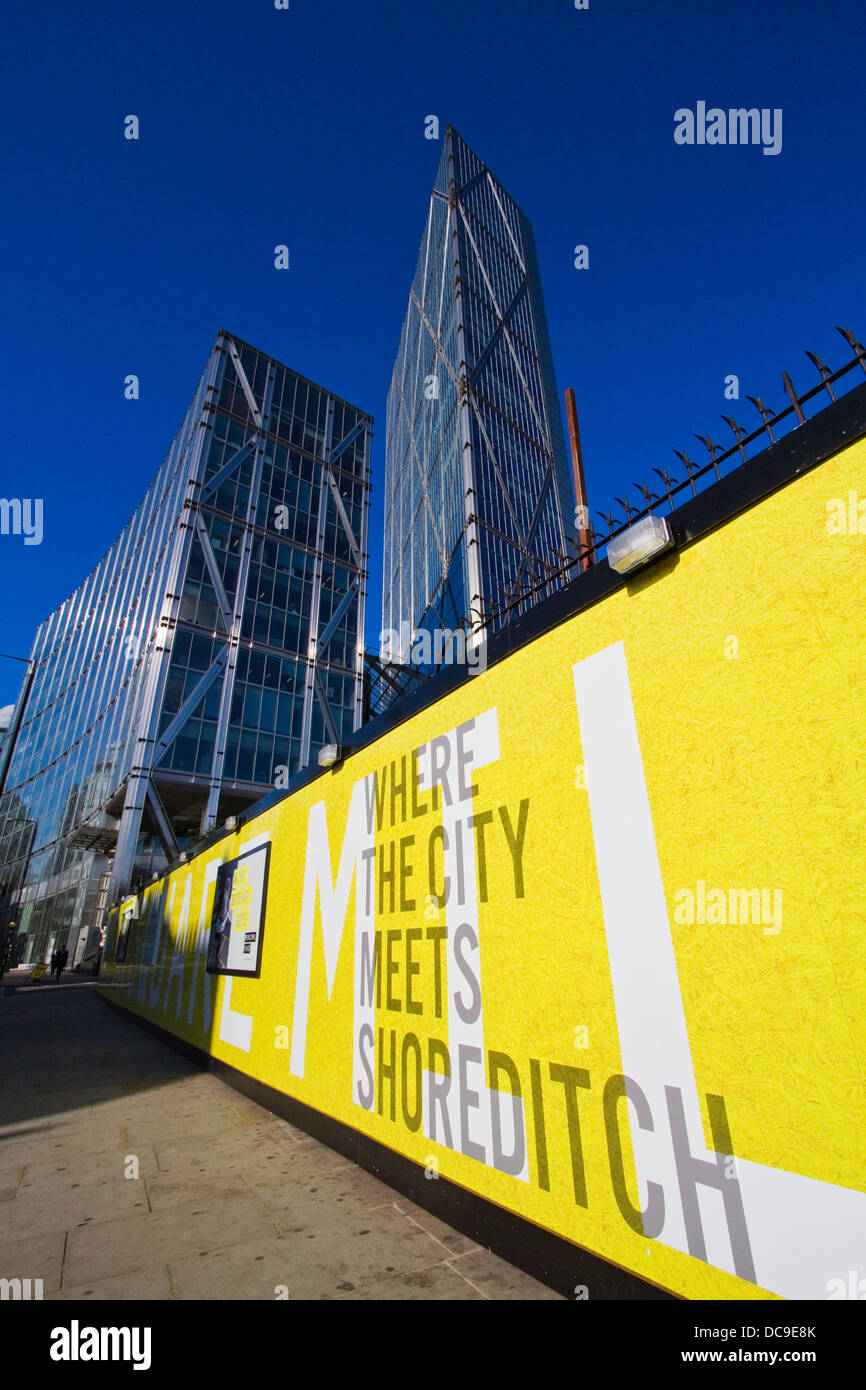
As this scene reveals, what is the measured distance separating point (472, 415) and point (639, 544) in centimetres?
5468

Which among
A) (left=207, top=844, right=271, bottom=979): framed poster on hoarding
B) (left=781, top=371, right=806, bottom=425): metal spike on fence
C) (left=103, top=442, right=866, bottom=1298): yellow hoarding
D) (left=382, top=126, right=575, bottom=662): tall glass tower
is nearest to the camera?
(left=103, top=442, right=866, bottom=1298): yellow hoarding

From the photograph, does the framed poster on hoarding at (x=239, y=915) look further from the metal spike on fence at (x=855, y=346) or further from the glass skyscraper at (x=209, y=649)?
the glass skyscraper at (x=209, y=649)

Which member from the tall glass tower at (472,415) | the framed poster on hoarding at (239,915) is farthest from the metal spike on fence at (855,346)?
the tall glass tower at (472,415)

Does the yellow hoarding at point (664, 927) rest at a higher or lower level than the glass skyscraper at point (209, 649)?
lower

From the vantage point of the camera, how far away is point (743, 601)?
2.41 meters

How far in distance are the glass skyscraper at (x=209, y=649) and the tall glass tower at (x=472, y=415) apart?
10.1 meters

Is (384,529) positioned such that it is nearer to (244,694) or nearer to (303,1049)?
(244,694)

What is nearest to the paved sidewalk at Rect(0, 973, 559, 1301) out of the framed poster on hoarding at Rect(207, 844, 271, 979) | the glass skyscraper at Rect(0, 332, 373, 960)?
the framed poster on hoarding at Rect(207, 844, 271, 979)

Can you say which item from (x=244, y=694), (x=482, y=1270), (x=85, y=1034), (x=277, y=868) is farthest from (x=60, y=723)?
(x=482, y=1270)

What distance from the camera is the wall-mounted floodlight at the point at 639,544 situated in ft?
8.90

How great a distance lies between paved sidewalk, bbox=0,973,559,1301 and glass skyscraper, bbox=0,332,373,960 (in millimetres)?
24630

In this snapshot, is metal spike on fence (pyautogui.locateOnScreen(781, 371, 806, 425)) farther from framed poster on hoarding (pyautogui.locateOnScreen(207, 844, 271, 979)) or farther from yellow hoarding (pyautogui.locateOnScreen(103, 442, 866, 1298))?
framed poster on hoarding (pyautogui.locateOnScreen(207, 844, 271, 979))

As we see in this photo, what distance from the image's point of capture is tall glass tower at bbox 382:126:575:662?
4953 centimetres

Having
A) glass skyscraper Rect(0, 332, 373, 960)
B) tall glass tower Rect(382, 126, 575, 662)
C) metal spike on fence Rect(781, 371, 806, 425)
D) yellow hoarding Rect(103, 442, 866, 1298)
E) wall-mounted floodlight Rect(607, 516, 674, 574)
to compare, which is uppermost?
tall glass tower Rect(382, 126, 575, 662)
